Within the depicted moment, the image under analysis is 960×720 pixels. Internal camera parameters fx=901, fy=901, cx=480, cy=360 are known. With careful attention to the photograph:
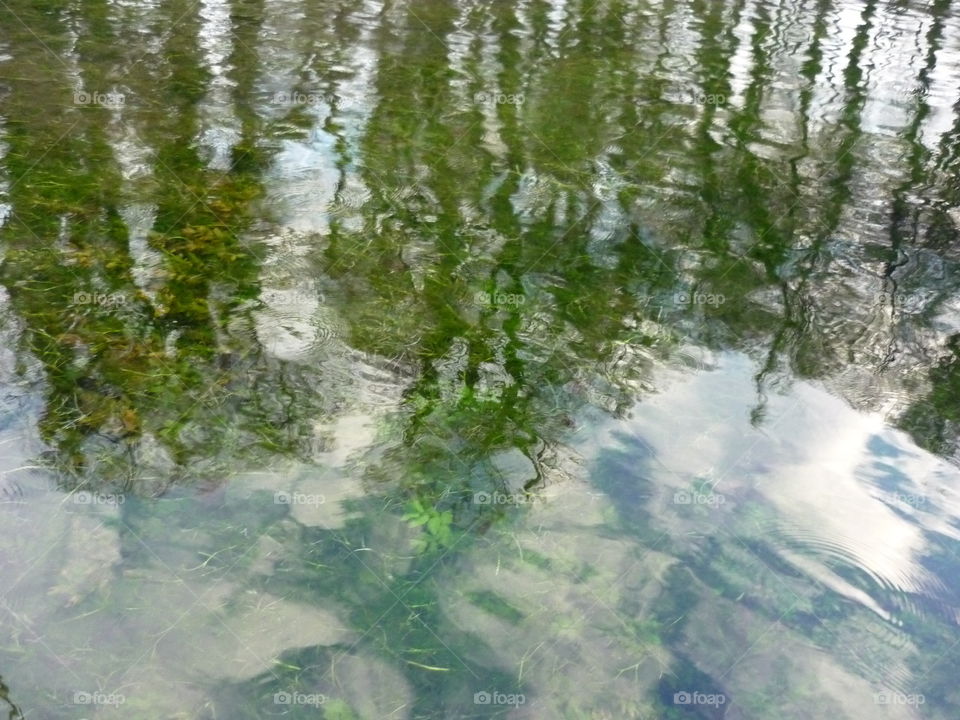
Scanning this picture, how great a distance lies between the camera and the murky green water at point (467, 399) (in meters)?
3.24

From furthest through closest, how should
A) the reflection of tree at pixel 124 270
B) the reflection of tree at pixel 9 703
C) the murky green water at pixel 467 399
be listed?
the reflection of tree at pixel 124 270, the murky green water at pixel 467 399, the reflection of tree at pixel 9 703

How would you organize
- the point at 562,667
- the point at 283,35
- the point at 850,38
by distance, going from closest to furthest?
the point at 562,667, the point at 283,35, the point at 850,38

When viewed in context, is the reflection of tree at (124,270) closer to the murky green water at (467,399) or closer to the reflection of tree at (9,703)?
the murky green water at (467,399)

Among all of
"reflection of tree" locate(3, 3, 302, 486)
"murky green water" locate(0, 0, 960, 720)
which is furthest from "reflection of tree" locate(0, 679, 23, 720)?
"reflection of tree" locate(3, 3, 302, 486)

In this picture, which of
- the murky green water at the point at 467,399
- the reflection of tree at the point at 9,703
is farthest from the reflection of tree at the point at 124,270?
the reflection of tree at the point at 9,703

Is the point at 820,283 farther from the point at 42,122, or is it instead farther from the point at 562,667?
the point at 42,122

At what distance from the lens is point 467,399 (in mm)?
4297

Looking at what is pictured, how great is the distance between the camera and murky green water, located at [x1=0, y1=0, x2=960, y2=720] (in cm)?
324

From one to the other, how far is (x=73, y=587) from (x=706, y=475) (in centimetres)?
263

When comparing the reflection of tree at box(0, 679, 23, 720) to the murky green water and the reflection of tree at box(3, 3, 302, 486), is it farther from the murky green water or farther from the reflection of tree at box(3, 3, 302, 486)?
the reflection of tree at box(3, 3, 302, 486)

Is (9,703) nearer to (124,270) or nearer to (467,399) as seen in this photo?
(467,399)

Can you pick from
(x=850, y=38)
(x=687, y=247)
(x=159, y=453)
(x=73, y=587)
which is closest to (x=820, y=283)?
(x=687, y=247)

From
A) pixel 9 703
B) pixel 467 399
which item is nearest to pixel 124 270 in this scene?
pixel 467 399

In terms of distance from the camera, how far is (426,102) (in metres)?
7.23
